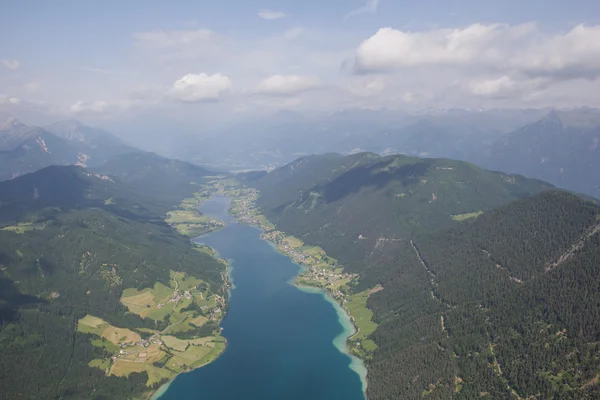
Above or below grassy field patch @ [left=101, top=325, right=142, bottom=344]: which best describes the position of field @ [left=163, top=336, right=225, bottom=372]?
below

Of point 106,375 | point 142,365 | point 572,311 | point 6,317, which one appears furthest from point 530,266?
point 6,317


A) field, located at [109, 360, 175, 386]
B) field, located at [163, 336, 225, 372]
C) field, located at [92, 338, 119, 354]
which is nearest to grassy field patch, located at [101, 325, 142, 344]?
field, located at [92, 338, 119, 354]

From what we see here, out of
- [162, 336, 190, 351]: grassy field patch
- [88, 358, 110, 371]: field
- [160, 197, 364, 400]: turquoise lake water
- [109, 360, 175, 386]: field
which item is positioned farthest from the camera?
[162, 336, 190, 351]: grassy field patch

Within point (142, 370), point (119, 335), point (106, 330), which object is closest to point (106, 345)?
point (119, 335)

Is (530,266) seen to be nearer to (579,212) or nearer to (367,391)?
(579,212)

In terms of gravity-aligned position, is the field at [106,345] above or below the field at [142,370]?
above

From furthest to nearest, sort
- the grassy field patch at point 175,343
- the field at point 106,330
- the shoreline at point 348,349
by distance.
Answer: the field at point 106,330
the grassy field patch at point 175,343
the shoreline at point 348,349

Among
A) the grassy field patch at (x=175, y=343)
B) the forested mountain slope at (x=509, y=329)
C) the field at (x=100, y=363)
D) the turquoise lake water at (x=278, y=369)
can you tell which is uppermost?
the forested mountain slope at (x=509, y=329)

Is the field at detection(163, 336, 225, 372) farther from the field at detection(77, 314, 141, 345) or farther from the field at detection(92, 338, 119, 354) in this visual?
the field at detection(92, 338, 119, 354)

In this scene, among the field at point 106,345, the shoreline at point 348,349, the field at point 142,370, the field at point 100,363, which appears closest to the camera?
the shoreline at point 348,349

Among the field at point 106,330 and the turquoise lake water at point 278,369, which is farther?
the field at point 106,330

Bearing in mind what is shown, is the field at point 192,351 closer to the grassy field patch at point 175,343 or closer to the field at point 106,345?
the grassy field patch at point 175,343

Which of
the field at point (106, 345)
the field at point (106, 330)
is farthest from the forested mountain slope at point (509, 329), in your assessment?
the field at point (106, 345)

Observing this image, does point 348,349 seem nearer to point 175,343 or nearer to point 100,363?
point 175,343
